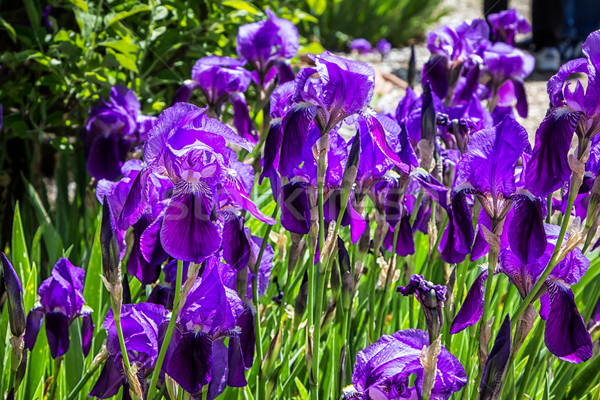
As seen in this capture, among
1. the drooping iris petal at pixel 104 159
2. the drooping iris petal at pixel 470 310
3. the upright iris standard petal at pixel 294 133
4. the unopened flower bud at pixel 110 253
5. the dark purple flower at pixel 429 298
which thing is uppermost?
the upright iris standard petal at pixel 294 133

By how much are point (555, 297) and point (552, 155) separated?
299 millimetres

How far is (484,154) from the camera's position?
4.53 ft

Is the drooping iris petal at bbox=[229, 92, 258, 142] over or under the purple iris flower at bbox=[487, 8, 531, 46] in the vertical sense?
under

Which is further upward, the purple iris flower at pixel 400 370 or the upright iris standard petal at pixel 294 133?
the upright iris standard petal at pixel 294 133

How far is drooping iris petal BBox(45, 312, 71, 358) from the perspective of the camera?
1.64 metres

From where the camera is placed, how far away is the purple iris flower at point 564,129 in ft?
4.25

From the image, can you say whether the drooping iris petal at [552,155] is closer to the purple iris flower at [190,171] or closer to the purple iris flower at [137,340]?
the purple iris flower at [190,171]

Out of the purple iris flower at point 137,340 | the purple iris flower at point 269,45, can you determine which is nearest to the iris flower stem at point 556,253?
the purple iris flower at point 137,340

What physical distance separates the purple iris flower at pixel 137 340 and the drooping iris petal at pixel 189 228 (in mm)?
275

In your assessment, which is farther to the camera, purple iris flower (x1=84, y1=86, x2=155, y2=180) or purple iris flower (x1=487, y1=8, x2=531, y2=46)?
purple iris flower (x1=487, y1=8, x2=531, y2=46)

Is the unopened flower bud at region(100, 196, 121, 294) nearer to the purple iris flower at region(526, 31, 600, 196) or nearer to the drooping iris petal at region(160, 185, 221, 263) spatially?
the drooping iris petal at region(160, 185, 221, 263)

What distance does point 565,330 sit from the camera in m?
1.37

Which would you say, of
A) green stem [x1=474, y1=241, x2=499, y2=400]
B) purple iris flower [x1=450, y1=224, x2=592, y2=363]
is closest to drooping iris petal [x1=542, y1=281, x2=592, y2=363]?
purple iris flower [x1=450, y1=224, x2=592, y2=363]

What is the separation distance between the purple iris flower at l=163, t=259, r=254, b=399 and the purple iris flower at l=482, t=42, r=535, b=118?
5.94 ft
